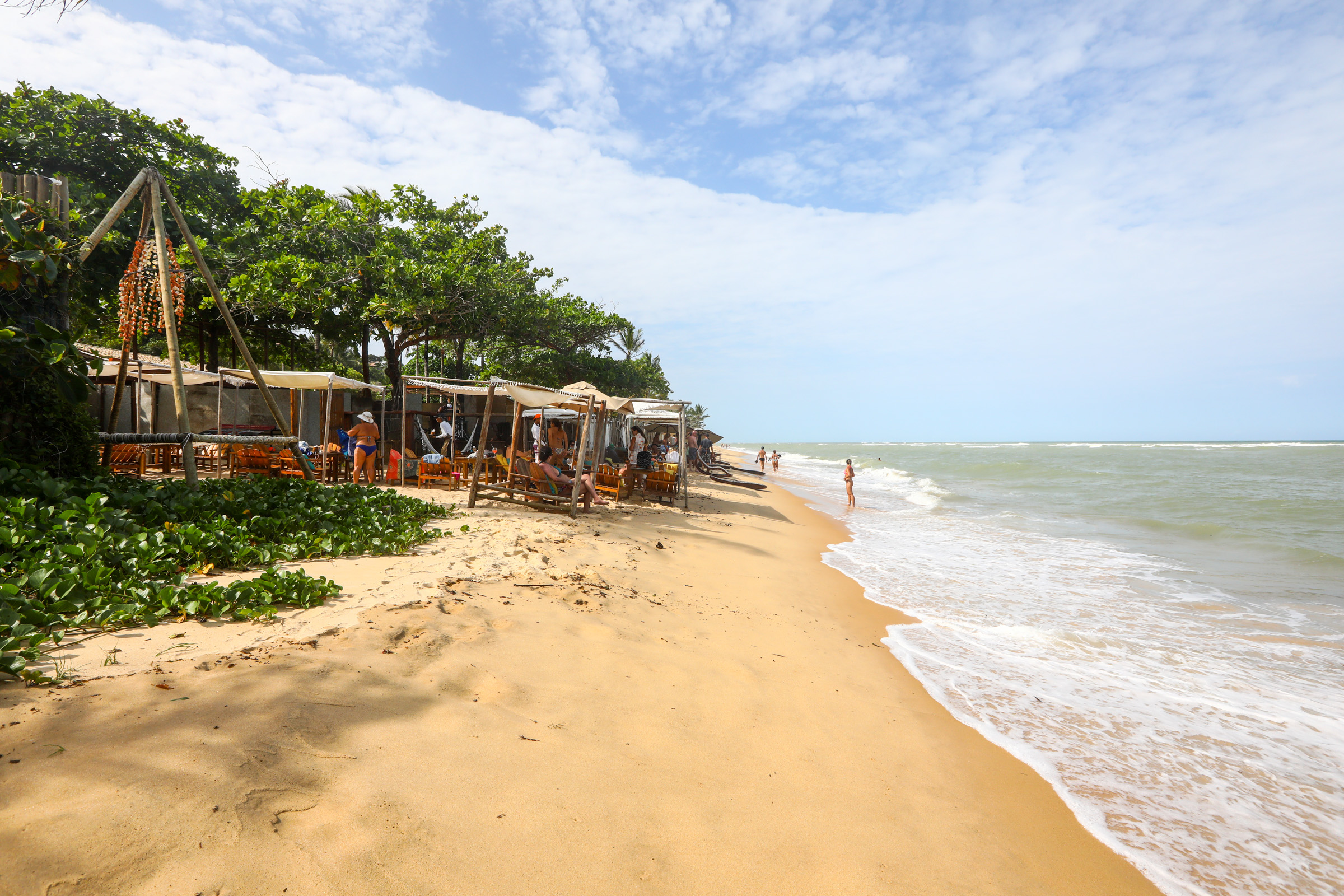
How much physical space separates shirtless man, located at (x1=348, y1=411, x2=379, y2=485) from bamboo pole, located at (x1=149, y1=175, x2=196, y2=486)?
13.9ft

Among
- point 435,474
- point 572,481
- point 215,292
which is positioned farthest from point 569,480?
point 215,292

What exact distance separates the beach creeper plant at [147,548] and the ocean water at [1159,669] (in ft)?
16.5

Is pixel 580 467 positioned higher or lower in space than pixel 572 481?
higher

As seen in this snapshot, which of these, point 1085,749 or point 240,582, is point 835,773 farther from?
point 240,582

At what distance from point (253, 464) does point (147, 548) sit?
8797 mm

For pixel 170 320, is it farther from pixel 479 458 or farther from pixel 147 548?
pixel 479 458

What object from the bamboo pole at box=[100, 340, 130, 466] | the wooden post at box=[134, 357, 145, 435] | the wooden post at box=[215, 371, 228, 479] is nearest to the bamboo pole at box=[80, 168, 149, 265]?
the bamboo pole at box=[100, 340, 130, 466]

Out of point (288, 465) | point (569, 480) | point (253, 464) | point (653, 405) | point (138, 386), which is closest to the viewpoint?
point (569, 480)

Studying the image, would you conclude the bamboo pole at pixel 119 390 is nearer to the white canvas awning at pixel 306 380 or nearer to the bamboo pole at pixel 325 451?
the white canvas awning at pixel 306 380

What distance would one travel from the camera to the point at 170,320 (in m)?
6.36

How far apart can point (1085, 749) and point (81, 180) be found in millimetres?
22411

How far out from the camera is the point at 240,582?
145 inches

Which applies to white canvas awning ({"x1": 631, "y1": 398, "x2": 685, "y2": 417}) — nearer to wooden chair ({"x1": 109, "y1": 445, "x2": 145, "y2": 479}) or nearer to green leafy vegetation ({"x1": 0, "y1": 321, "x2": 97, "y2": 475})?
green leafy vegetation ({"x1": 0, "y1": 321, "x2": 97, "y2": 475})

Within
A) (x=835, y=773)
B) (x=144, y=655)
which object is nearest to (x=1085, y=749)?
(x=835, y=773)
